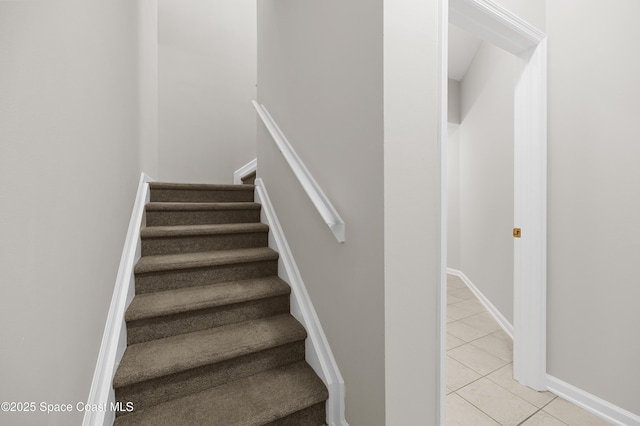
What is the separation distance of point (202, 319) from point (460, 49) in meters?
4.24

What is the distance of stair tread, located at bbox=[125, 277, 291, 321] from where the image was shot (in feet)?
4.48

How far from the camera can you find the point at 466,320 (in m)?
2.71

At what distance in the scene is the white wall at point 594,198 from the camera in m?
1.35

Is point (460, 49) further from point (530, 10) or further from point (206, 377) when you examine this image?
point (206, 377)

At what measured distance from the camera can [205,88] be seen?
330 centimetres

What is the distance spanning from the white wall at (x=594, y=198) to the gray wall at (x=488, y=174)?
89 cm

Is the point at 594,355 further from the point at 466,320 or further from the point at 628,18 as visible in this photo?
the point at 628,18

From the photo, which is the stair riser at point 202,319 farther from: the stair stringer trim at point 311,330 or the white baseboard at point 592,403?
the white baseboard at point 592,403

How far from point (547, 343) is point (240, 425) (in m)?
1.87

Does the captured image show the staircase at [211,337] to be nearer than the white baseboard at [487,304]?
Yes

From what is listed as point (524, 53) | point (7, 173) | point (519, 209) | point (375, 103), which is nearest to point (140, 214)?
point (7, 173)

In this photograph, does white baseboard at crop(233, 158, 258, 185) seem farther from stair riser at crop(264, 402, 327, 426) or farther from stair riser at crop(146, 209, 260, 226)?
stair riser at crop(264, 402, 327, 426)

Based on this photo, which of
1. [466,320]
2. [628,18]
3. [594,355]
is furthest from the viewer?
[466,320]

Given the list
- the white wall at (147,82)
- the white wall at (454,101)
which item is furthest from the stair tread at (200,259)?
the white wall at (454,101)
